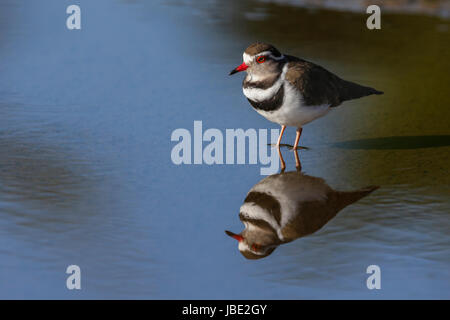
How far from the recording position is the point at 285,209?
18.4 feet

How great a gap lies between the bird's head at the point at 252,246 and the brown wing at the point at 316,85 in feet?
6.65

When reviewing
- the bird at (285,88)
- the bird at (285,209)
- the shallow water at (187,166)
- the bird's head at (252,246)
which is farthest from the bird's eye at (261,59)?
the bird's head at (252,246)

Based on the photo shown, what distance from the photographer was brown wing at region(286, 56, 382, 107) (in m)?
6.80

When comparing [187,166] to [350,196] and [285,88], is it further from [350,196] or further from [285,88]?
[350,196]

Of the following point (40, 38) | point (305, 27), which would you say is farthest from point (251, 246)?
point (305, 27)

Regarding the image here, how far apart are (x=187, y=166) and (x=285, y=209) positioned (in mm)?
1225

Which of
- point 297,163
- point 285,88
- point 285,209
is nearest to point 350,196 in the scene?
point 285,209

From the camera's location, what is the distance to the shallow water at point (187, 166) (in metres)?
4.56

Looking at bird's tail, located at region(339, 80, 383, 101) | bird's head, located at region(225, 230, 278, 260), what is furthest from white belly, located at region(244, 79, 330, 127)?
bird's head, located at region(225, 230, 278, 260)

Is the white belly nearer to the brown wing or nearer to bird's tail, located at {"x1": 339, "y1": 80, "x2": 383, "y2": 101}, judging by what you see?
the brown wing

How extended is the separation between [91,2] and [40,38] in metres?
2.50

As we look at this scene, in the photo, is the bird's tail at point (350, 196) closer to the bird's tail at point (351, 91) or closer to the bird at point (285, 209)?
the bird at point (285, 209)

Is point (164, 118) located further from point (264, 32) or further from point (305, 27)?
point (305, 27)

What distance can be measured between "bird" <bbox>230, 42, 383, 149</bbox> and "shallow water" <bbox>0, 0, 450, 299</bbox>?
39 cm
